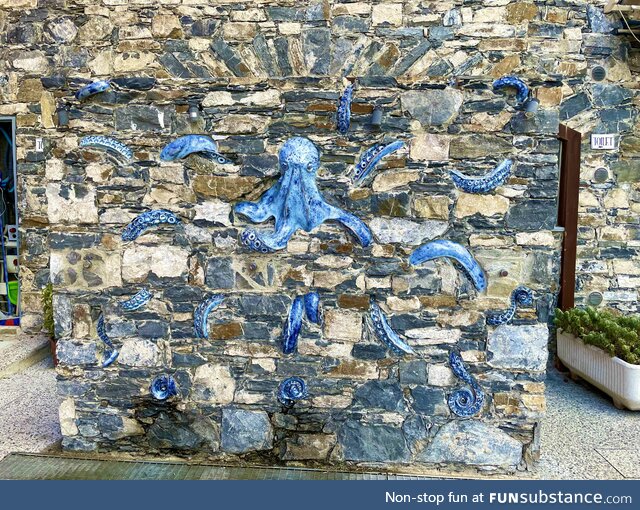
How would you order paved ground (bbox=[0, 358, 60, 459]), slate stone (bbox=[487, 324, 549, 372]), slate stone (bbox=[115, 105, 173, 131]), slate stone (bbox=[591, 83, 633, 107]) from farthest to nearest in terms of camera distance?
slate stone (bbox=[591, 83, 633, 107]) → paved ground (bbox=[0, 358, 60, 459]) → slate stone (bbox=[115, 105, 173, 131]) → slate stone (bbox=[487, 324, 549, 372])

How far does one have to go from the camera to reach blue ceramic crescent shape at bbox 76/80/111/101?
10.6ft

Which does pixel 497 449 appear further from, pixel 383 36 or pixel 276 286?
pixel 383 36

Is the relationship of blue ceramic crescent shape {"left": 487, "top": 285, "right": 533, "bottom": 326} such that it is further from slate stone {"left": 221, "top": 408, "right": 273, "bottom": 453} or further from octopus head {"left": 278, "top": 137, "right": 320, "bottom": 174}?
slate stone {"left": 221, "top": 408, "right": 273, "bottom": 453}

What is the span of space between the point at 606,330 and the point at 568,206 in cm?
121

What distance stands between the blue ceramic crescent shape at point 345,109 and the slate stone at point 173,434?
203 centimetres

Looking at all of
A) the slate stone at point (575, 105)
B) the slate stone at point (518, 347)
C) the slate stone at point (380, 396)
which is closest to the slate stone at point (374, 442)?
the slate stone at point (380, 396)

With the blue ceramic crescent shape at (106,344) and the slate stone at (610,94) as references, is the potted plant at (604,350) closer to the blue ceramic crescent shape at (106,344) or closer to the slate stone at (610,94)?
the slate stone at (610,94)

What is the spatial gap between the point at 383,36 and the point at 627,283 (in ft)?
11.0

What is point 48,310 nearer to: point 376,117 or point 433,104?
point 376,117

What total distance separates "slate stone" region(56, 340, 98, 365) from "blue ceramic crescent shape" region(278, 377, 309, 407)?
1183 mm

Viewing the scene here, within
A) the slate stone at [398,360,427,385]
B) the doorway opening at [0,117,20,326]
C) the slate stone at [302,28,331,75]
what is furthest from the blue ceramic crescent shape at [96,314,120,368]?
the doorway opening at [0,117,20,326]

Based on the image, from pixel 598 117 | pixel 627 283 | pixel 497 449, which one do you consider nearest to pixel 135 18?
pixel 497 449

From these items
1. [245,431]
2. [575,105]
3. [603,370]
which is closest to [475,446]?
[245,431]

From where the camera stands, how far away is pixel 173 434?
11.1 ft
